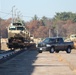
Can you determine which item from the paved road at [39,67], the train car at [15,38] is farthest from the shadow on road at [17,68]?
the train car at [15,38]

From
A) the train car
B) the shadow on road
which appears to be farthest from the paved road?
the train car

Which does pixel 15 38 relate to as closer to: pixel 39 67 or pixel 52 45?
pixel 52 45

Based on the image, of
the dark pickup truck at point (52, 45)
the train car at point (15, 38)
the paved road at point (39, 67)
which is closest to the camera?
the paved road at point (39, 67)

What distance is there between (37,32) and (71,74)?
171 meters

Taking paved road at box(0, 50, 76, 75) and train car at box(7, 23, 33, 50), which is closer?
paved road at box(0, 50, 76, 75)

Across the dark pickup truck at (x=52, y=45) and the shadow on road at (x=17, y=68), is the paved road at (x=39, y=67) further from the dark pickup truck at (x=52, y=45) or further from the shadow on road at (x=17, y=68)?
the dark pickup truck at (x=52, y=45)

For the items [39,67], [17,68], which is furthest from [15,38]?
[17,68]

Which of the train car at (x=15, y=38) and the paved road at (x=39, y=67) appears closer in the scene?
the paved road at (x=39, y=67)

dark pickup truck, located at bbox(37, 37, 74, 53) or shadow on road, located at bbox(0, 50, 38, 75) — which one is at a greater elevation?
dark pickup truck, located at bbox(37, 37, 74, 53)

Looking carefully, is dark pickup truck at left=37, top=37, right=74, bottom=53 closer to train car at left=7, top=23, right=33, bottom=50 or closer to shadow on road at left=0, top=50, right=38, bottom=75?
train car at left=7, top=23, right=33, bottom=50

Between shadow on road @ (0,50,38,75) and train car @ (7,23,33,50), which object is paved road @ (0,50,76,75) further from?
train car @ (7,23,33,50)

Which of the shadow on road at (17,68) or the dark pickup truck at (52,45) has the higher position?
the dark pickup truck at (52,45)

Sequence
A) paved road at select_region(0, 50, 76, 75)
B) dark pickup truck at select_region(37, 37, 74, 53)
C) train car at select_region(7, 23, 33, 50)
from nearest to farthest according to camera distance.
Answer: paved road at select_region(0, 50, 76, 75), dark pickup truck at select_region(37, 37, 74, 53), train car at select_region(7, 23, 33, 50)

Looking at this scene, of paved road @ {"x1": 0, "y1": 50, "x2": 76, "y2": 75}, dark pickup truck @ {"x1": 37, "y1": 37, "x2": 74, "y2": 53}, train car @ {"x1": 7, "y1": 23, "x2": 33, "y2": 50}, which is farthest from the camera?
train car @ {"x1": 7, "y1": 23, "x2": 33, "y2": 50}
